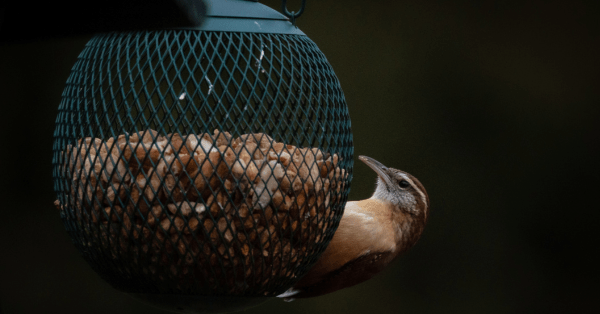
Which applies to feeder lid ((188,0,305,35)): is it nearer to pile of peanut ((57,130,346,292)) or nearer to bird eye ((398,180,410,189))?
pile of peanut ((57,130,346,292))

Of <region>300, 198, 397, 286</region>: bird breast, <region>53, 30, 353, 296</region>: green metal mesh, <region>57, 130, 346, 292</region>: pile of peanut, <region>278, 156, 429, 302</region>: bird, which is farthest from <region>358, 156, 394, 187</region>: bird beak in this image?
<region>57, 130, 346, 292</region>: pile of peanut

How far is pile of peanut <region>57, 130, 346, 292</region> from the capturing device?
4.93 feet

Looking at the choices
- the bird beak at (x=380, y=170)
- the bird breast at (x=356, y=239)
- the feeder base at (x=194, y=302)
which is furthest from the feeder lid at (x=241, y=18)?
the bird beak at (x=380, y=170)

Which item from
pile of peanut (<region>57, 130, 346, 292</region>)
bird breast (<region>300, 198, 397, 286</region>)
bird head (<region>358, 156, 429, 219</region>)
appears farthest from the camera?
bird head (<region>358, 156, 429, 219</region>)

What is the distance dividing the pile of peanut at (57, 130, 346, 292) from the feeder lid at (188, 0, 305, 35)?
232 mm

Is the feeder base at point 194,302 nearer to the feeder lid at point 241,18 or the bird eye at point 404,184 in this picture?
the feeder lid at point 241,18

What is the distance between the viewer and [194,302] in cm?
160

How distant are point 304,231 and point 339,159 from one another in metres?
0.21

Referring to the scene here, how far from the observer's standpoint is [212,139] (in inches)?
60.8

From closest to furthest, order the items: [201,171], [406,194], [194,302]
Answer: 1. [201,171]
2. [194,302]
3. [406,194]

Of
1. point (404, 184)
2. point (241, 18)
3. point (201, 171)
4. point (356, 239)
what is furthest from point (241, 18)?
point (404, 184)

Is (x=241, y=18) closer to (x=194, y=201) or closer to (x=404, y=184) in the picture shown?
(x=194, y=201)

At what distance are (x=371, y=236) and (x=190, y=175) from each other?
835 mm

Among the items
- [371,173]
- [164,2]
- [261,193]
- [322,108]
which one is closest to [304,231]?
[261,193]
